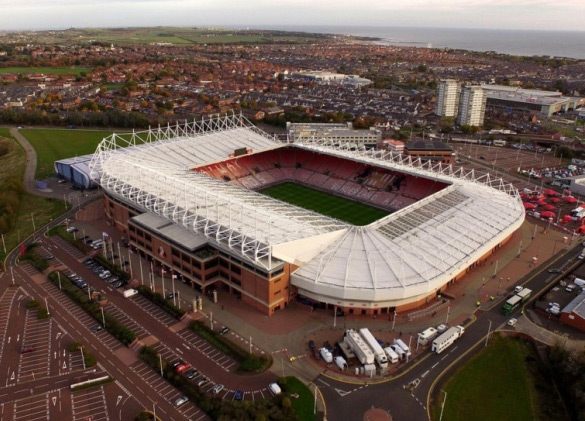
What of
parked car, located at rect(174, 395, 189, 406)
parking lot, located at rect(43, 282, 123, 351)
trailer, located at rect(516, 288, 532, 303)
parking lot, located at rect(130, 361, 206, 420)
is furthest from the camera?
trailer, located at rect(516, 288, 532, 303)

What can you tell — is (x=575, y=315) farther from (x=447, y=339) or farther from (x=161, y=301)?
(x=161, y=301)

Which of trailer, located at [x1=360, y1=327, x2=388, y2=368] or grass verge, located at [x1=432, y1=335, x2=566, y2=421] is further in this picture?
trailer, located at [x1=360, y1=327, x2=388, y2=368]

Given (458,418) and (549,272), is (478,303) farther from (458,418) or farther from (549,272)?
(458,418)

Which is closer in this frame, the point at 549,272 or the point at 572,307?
the point at 572,307

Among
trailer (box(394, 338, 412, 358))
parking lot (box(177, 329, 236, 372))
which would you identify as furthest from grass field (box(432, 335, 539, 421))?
parking lot (box(177, 329, 236, 372))

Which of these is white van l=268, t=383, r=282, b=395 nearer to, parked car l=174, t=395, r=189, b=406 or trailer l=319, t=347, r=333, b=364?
trailer l=319, t=347, r=333, b=364

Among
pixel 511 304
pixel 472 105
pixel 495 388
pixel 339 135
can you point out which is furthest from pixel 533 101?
pixel 495 388

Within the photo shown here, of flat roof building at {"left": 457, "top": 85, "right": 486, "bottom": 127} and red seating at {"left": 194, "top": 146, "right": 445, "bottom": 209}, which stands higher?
flat roof building at {"left": 457, "top": 85, "right": 486, "bottom": 127}

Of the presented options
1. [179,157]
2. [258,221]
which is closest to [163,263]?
[258,221]
